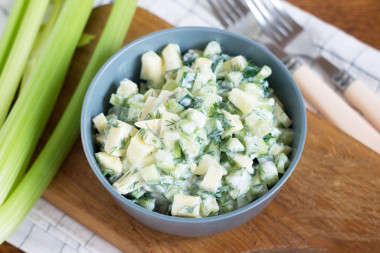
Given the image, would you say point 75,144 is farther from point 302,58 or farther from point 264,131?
point 302,58

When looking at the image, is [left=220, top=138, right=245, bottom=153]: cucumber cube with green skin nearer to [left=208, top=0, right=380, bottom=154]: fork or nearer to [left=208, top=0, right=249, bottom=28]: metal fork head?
[left=208, top=0, right=380, bottom=154]: fork

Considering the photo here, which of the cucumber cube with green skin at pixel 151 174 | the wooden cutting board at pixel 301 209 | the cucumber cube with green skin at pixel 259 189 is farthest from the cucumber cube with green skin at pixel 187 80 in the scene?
the wooden cutting board at pixel 301 209

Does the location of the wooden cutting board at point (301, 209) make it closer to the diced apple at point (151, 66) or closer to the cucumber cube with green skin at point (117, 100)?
the cucumber cube with green skin at point (117, 100)

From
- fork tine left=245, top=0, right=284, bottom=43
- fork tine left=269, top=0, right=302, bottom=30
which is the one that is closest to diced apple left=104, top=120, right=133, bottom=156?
fork tine left=245, top=0, right=284, bottom=43

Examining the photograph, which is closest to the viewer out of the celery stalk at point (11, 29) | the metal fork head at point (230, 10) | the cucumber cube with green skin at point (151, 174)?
the cucumber cube with green skin at point (151, 174)

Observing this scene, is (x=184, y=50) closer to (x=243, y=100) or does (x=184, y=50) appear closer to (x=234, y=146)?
(x=243, y=100)
